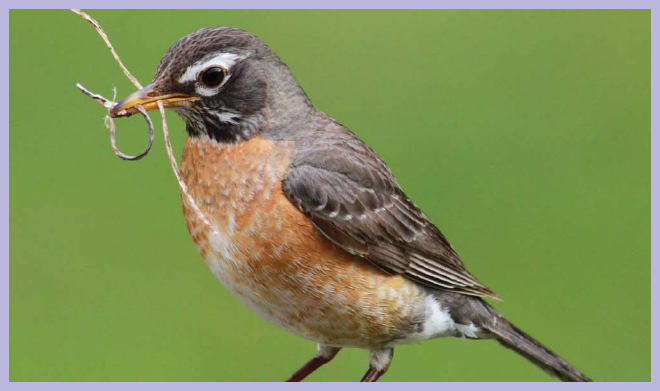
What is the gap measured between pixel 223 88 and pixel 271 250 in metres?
0.69

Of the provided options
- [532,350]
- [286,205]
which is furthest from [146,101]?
[532,350]

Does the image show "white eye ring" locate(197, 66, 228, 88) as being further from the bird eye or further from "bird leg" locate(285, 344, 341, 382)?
"bird leg" locate(285, 344, 341, 382)

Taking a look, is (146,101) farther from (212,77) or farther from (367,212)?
(367,212)

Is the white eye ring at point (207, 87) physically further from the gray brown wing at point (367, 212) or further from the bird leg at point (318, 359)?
the bird leg at point (318, 359)

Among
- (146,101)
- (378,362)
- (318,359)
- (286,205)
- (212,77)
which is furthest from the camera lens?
(318,359)

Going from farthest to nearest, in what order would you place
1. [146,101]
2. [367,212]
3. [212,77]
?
[367,212], [212,77], [146,101]

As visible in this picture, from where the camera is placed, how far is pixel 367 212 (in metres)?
4.62

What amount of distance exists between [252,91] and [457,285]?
1.32m

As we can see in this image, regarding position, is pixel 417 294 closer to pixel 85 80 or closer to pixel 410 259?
pixel 410 259

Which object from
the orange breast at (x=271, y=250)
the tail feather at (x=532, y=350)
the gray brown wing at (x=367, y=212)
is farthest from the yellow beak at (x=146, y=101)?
the tail feather at (x=532, y=350)

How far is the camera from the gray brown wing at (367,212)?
4426 mm

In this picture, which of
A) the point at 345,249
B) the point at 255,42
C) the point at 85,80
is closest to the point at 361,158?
the point at 345,249

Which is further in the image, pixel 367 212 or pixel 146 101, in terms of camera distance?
pixel 367 212

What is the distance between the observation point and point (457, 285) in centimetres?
480
